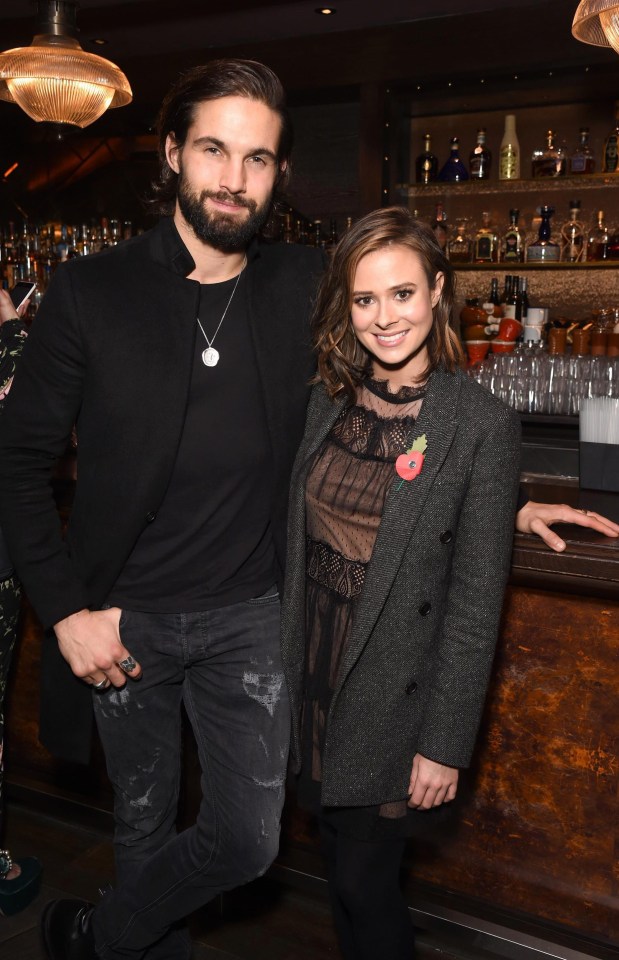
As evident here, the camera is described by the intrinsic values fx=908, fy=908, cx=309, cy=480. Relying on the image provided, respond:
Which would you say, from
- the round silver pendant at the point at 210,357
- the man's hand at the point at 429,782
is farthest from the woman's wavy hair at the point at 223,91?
the man's hand at the point at 429,782

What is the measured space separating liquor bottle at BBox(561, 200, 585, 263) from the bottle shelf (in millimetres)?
120

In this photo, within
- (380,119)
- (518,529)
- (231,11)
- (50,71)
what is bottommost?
(518,529)

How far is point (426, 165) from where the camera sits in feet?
15.1

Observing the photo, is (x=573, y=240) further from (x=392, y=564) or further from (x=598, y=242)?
(x=392, y=564)

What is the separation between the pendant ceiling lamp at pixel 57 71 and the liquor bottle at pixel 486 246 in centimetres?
199

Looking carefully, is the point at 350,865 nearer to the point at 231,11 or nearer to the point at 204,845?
the point at 204,845

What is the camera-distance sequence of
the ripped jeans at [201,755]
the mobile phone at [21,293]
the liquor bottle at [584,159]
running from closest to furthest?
the ripped jeans at [201,755], the mobile phone at [21,293], the liquor bottle at [584,159]

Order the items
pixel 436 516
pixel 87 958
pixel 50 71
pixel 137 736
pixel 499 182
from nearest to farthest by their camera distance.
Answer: pixel 436 516, pixel 137 736, pixel 87 958, pixel 50 71, pixel 499 182

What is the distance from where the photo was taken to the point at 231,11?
4.18m

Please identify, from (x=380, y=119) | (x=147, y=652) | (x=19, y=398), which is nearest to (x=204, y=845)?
(x=147, y=652)

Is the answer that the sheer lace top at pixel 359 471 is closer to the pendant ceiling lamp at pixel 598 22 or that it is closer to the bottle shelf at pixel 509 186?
the pendant ceiling lamp at pixel 598 22

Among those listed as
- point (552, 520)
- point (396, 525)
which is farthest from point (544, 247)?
point (396, 525)

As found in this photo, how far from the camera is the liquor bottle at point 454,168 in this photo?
15.0ft

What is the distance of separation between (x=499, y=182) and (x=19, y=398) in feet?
11.7
